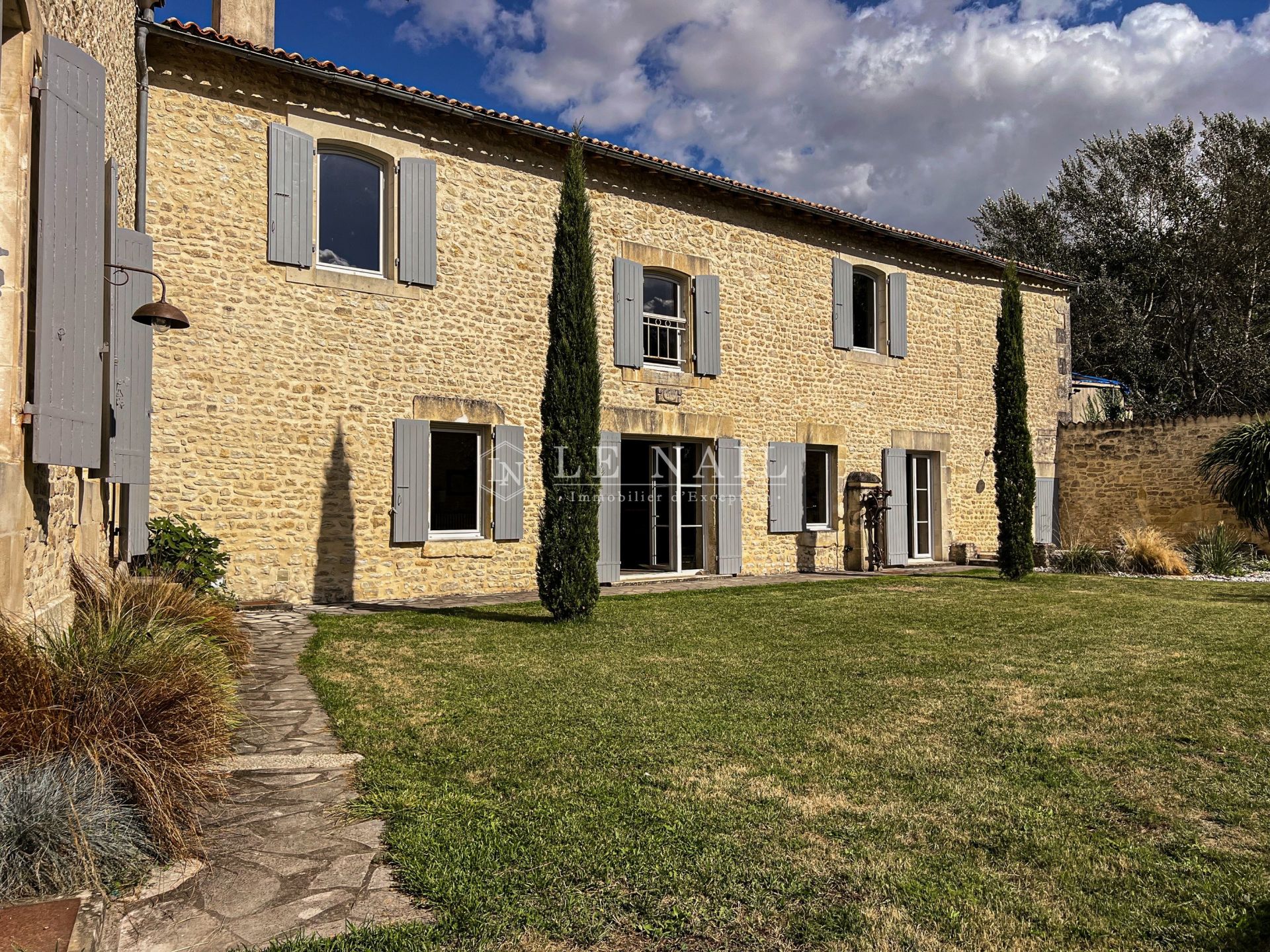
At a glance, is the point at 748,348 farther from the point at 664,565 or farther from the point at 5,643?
the point at 5,643

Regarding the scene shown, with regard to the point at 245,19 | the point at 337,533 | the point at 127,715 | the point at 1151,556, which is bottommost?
the point at 1151,556

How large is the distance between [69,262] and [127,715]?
7.34 feet

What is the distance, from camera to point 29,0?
10.9ft

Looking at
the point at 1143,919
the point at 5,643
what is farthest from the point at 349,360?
the point at 1143,919

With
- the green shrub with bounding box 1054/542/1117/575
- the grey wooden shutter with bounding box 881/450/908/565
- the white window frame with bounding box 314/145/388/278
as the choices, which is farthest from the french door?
the green shrub with bounding box 1054/542/1117/575

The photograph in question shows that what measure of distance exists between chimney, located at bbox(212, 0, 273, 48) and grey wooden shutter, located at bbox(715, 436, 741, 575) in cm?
720

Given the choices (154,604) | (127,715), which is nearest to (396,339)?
(154,604)

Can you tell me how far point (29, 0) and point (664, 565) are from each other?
9.08 m

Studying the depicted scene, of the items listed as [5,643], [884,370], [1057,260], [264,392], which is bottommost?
[5,643]

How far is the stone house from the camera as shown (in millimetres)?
7605

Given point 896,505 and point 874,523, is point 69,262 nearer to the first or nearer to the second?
point 874,523

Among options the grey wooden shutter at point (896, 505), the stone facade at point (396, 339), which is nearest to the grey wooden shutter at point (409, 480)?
the stone facade at point (396, 339)

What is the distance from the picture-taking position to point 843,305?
40.0 ft

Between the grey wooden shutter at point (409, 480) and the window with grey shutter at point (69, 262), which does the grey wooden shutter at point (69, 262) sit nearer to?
the window with grey shutter at point (69, 262)
